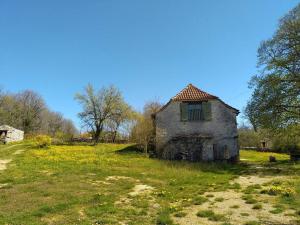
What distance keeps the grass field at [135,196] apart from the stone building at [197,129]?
811 cm

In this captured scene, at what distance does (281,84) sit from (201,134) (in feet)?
29.6

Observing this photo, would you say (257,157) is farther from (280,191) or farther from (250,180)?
(280,191)

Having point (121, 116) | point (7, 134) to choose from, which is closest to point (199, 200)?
point (121, 116)

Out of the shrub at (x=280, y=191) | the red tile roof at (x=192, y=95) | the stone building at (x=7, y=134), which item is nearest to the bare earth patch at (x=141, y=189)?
the shrub at (x=280, y=191)

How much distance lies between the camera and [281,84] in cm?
2745

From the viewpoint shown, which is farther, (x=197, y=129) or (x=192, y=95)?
(x=192, y=95)

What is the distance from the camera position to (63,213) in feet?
38.4

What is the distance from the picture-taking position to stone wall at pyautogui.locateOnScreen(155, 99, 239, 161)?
103ft

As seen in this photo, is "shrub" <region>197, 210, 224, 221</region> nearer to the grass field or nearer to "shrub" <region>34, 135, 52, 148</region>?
the grass field

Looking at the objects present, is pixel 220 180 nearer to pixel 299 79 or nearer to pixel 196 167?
pixel 196 167

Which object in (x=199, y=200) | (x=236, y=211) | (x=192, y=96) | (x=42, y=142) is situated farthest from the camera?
(x=42, y=142)

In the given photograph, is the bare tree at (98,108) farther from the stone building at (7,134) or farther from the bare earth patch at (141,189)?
the bare earth patch at (141,189)

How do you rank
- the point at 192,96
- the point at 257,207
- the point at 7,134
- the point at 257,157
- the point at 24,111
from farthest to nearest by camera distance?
1. the point at 24,111
2. the point at 7,134
3. the point at 257,157
4. the point at 192,96
5. the point at 257,207

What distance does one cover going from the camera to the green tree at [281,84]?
2712 centimetres
